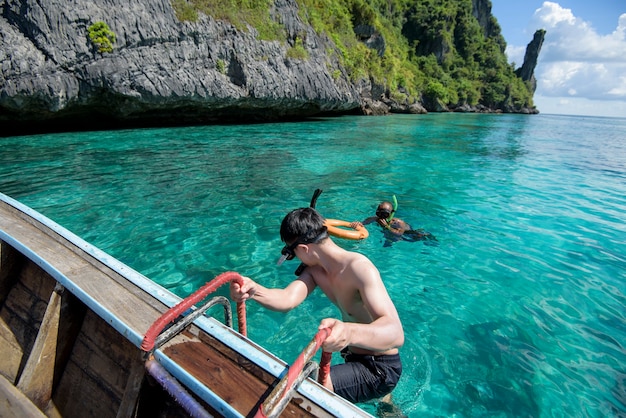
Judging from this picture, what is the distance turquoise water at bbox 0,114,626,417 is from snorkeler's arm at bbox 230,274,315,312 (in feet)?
4.35

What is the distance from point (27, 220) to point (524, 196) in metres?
10.7

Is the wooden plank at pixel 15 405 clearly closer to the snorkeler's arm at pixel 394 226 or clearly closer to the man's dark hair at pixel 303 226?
the man's dark hair at pixel 303 226

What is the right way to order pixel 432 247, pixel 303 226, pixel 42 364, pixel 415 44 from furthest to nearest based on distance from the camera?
pixel 415 44 → pixel 432 247 → pixel 303 226 → pixel 42 364

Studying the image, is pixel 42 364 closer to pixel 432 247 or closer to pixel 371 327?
pixel 371 327

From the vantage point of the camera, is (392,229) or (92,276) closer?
(92,276)

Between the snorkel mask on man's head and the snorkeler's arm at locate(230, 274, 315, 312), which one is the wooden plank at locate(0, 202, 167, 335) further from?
the snorkel mask on man's head

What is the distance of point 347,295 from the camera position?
7.76ft

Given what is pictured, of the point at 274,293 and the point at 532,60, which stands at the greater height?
Result: the point at 532,60

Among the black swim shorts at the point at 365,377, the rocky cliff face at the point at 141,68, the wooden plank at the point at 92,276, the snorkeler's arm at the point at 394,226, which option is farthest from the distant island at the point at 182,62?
the black swim shorts at the point at 365,377

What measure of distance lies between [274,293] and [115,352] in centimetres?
107

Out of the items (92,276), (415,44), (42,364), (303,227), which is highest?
(415,44)

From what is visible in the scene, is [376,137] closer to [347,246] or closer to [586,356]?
[347,246]

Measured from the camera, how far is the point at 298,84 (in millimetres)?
26000

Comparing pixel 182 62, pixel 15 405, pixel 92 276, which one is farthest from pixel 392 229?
pixel 182 62
